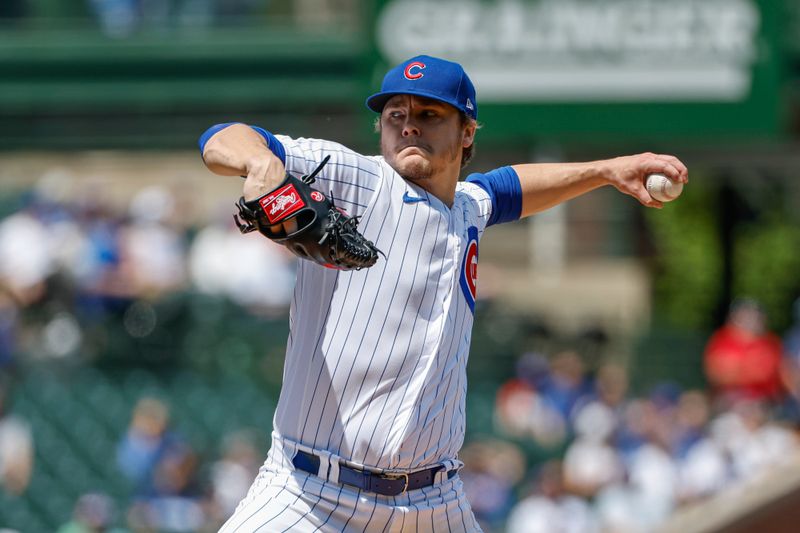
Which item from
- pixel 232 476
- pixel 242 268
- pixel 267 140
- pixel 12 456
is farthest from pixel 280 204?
pixel 242 268

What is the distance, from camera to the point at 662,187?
321 cm

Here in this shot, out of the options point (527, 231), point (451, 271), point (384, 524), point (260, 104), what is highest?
point (260, 104)

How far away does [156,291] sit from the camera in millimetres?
9352

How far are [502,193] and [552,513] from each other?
4949mm

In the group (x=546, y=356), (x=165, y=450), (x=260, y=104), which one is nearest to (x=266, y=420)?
(x=165, y=450)

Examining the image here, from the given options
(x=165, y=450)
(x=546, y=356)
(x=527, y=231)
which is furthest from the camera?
(x=527, y=231)

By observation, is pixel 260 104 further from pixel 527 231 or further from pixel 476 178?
pixel 476 178

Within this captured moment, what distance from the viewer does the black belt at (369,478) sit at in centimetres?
288

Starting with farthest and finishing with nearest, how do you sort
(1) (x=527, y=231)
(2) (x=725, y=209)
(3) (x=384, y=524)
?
(2) (x=725, y=209)
(1) (x=527, y=231)
(3) (x=384, y=524)

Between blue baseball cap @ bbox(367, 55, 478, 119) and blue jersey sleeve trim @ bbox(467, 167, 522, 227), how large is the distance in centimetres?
37

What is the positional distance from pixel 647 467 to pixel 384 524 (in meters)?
5.72

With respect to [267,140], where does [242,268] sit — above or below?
above

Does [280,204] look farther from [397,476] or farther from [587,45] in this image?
[587,45]

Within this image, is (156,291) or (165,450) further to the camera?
(156,291)
